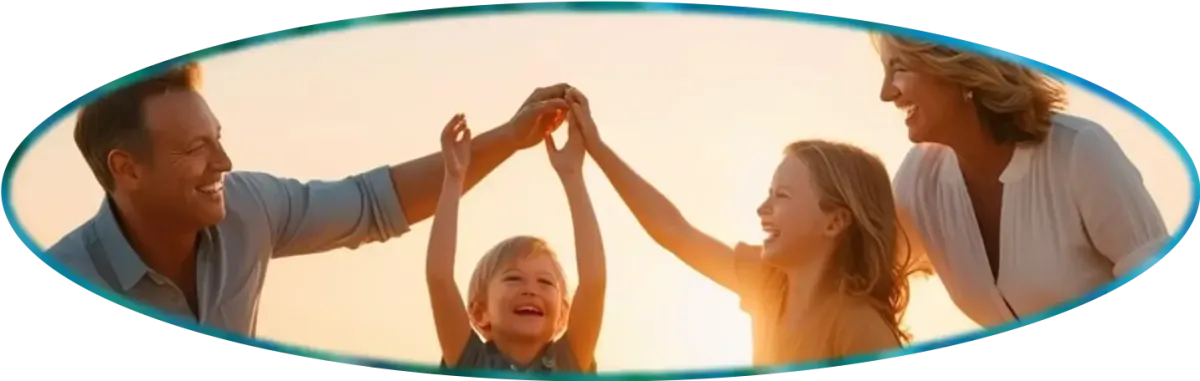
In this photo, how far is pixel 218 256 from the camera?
4.76ft

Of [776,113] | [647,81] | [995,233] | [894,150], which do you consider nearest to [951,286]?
[995,233]

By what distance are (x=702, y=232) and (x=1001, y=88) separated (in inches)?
11.6

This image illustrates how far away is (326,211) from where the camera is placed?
155cm

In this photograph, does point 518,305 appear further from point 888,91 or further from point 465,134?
point 888,91

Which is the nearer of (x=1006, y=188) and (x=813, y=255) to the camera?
(x=813, y=255)

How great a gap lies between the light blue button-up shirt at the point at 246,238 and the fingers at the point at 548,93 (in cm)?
16

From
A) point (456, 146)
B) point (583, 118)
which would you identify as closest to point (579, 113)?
point (583, 118)

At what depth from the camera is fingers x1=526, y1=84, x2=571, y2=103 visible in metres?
1.70

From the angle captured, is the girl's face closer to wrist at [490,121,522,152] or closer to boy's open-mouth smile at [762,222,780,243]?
boy's open-mouth smile at [762,222,780,243]

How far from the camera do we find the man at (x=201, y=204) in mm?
1354

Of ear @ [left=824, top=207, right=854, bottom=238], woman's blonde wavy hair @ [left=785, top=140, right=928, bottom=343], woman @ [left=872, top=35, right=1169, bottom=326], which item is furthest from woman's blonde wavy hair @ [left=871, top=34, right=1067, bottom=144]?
ear @ [left=824, top=207, right=854, bottom=238]

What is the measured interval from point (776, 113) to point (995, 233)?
26 cm

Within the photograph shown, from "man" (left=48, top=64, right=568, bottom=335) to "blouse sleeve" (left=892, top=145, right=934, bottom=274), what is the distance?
28cm

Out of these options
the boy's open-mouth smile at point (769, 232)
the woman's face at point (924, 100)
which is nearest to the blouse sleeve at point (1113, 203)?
the woman's face at point (924, 100)
